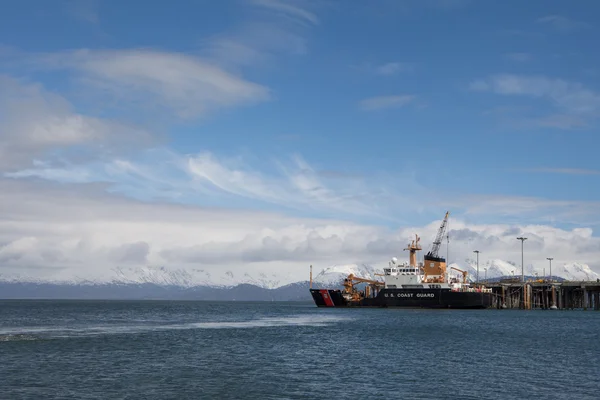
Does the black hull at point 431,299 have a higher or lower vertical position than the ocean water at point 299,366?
higher

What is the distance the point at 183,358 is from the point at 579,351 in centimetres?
4362

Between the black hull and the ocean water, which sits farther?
the black hull

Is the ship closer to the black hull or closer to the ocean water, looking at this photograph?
the black hull

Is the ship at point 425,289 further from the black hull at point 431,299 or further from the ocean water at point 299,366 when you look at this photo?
the ocean water at point 299,366

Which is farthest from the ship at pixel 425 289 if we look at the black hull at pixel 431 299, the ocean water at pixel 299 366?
the ocean water at pixel 299 366

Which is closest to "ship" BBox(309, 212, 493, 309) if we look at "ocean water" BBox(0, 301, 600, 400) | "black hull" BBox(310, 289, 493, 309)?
"black hull" BBox(310, 289, 493, 309)

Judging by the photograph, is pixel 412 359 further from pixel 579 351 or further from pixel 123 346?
pixel 123 346

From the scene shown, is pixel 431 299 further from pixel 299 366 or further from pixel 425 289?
pixel 299 366

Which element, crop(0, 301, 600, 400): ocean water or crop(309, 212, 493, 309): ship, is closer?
crop(0, 301, 600, 400): ocean water

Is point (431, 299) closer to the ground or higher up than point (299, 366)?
higher up

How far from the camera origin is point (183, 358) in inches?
2512

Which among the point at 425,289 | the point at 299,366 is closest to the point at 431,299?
the point at 425,289

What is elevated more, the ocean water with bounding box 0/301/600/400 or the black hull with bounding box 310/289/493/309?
the black hull with bounding box 310/289/493/309

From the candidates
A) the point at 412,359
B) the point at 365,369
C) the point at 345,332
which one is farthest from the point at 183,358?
the point at 345,332
